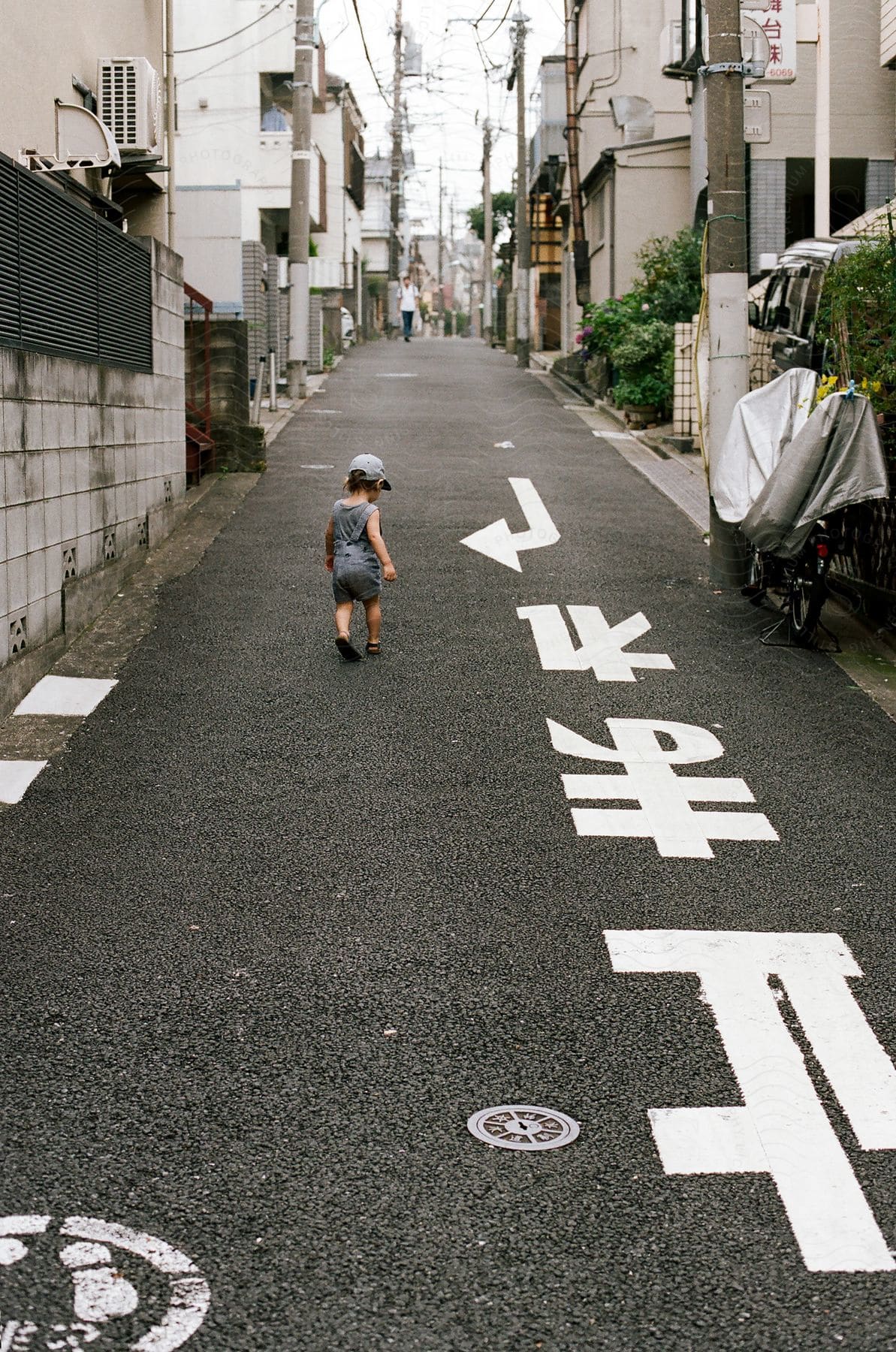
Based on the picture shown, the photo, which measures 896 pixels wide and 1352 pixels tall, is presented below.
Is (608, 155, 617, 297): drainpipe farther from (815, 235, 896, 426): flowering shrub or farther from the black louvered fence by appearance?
(815, 235, 896, 426): flowering shrub

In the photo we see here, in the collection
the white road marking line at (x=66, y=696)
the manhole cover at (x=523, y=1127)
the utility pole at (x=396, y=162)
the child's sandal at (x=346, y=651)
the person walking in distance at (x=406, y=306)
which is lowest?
the manhole cover at (x=523, y=1127)

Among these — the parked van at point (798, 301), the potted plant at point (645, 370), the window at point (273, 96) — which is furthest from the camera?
the window at point (273, 96)

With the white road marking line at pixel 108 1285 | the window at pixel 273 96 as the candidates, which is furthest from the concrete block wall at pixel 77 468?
the window at pixel 273 96

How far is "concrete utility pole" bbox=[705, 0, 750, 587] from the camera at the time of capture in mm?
12258

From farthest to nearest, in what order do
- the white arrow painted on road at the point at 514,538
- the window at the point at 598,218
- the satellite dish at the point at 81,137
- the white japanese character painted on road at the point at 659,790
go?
1. the window at the point at 598,218
2. the white arrow painted on road at the point at 514,538
3. the satellite dish at the point at 81,137
4. the white japanese character painted on road at the point at 659,790

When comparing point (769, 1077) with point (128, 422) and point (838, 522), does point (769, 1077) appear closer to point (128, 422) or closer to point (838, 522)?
point (838, 522)

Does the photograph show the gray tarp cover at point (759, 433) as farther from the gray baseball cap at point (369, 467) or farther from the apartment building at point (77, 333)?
the apartment building at point (77, 333)

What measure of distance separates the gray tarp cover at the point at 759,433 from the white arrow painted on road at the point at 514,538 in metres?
2.15

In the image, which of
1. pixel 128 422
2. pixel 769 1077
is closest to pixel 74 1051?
pixel 769 1077

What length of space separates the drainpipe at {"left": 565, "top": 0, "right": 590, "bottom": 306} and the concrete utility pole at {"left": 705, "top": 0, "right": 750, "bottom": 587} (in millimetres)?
19951

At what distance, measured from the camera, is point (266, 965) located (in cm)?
538

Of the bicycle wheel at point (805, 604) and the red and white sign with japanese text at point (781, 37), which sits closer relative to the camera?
the bicycle wheel at point (805, 604)

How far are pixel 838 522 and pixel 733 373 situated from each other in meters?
2.21

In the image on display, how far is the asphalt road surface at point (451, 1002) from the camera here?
3.45 metres
